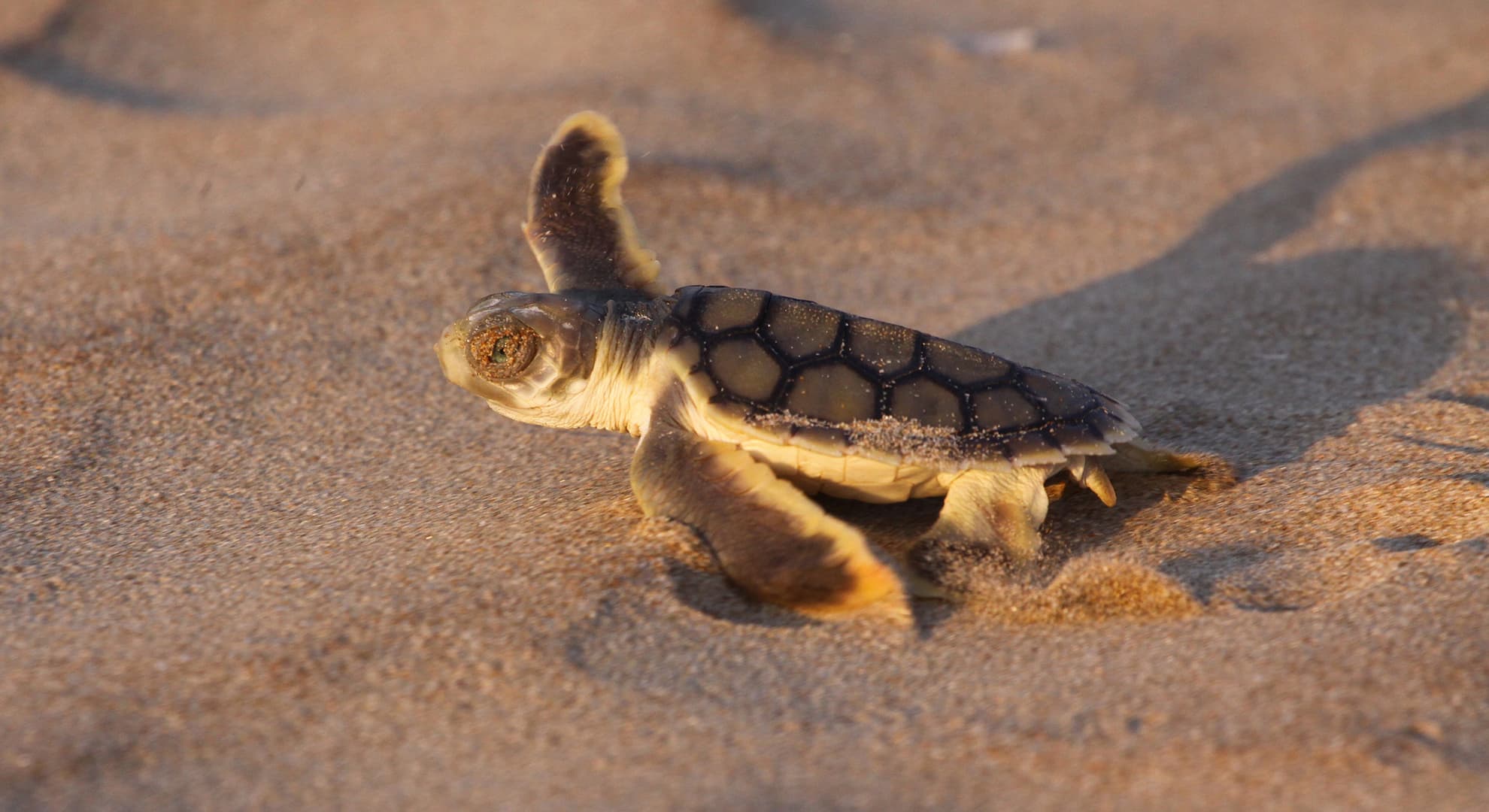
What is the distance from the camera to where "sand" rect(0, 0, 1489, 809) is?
1.71m

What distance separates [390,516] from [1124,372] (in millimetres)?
1833

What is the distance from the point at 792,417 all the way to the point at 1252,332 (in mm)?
1710

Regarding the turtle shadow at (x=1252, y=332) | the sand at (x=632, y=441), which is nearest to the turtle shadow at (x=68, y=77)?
the sand at (x=632, y=441)

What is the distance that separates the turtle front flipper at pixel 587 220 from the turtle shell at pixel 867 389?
0.99 ft

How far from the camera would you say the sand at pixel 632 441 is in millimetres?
1713

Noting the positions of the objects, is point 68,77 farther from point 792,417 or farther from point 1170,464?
point 1170,464

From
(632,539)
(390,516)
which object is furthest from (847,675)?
(390,516)

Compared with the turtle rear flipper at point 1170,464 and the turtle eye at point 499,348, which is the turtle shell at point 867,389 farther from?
the turtle eye at point 499,348

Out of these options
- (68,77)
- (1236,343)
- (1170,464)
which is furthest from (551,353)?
(68,77)

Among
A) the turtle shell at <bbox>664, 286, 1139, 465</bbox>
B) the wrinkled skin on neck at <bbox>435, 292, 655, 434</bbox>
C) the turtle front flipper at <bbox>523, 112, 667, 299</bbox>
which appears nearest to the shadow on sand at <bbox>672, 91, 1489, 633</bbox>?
the turtle shell at <bbox>664, 286, 1139, 465</bbox>

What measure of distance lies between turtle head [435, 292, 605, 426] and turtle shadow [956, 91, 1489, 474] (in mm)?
1311

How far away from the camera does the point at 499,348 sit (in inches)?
92.9

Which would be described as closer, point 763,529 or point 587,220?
point 763,529

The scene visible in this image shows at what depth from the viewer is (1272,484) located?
249cm
